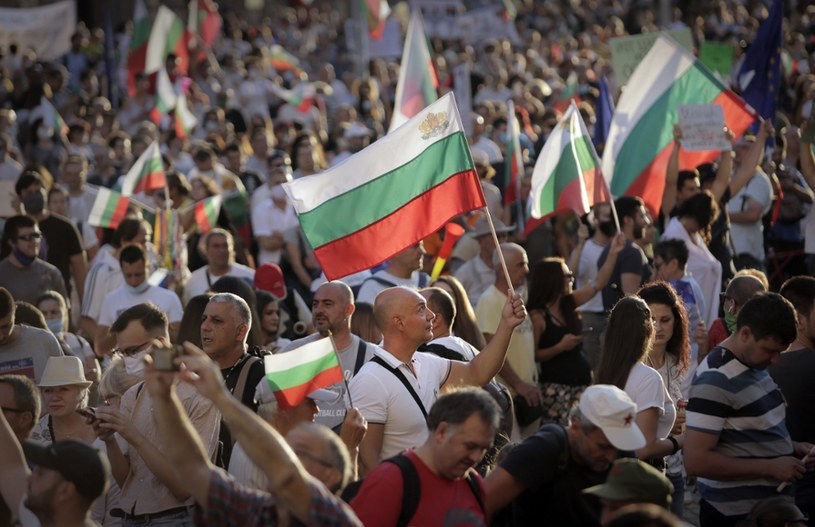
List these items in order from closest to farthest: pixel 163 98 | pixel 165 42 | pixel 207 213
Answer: pixel 207 213
pixel 163 98
pixel 165 42

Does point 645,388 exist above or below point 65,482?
below

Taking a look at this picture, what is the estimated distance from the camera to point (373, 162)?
805 cm

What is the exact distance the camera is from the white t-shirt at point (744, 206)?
514 inches

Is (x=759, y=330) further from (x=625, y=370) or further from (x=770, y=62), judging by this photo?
(x=770, y=62)

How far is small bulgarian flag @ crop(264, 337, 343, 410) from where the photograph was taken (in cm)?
598

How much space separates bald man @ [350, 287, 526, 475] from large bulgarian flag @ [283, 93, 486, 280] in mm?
769

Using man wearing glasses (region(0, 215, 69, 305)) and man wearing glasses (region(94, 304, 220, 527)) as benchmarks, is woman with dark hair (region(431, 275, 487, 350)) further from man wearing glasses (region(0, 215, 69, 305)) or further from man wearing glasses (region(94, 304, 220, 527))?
man wearing glasses (region(0, 215, 69, 305))

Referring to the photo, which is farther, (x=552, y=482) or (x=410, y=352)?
(x=410, y=352)

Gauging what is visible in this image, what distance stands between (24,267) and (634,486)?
22.1 ft

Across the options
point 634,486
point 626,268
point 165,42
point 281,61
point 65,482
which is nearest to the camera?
point 65,482

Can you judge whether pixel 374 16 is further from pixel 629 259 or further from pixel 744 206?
pixel 629 259

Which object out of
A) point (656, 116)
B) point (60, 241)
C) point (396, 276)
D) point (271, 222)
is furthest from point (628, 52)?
point (396, 276)

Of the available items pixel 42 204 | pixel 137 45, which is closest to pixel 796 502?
pixel 42 204

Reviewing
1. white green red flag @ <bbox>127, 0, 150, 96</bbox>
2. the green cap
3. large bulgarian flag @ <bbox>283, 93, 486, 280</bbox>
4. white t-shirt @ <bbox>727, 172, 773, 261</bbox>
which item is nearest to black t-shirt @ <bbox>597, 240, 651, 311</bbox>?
white t-shirt @ <bbox>727, 172, 773, 261</bbox>
